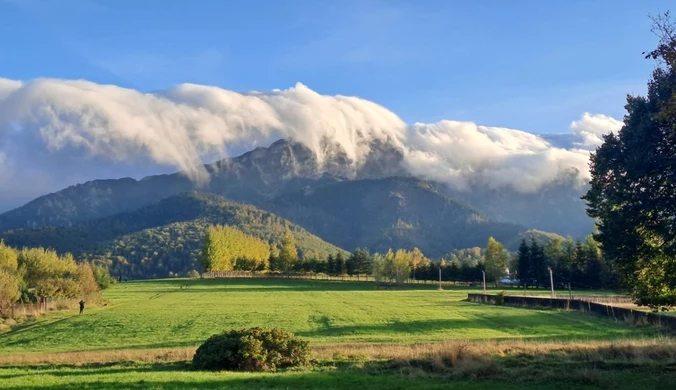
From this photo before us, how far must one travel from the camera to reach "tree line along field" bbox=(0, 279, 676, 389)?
21.2 m

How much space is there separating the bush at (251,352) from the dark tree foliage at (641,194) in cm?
1640

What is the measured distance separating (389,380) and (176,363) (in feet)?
39.3

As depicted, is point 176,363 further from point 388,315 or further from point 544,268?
point 544,268

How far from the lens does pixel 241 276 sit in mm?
190875

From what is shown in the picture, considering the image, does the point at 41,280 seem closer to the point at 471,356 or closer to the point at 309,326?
the point at 309,326

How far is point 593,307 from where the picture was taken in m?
62.1

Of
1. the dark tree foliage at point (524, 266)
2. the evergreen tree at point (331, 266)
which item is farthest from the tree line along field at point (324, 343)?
the evergreen tree at point (331, 266)

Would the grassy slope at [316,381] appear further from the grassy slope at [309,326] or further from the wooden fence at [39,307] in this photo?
the wooden fence at [39,307]

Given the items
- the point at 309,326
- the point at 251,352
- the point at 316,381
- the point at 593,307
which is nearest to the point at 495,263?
the point at 593,307

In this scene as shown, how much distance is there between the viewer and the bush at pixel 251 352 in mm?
25547

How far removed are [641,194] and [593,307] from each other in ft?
134

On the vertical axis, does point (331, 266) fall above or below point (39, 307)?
above

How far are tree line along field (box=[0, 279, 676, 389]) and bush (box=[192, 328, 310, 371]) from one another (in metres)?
1.41

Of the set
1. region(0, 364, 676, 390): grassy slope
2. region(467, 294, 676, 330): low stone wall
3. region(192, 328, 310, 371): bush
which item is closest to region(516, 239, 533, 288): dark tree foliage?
region(467, 294, 676, 330): low stone wall
